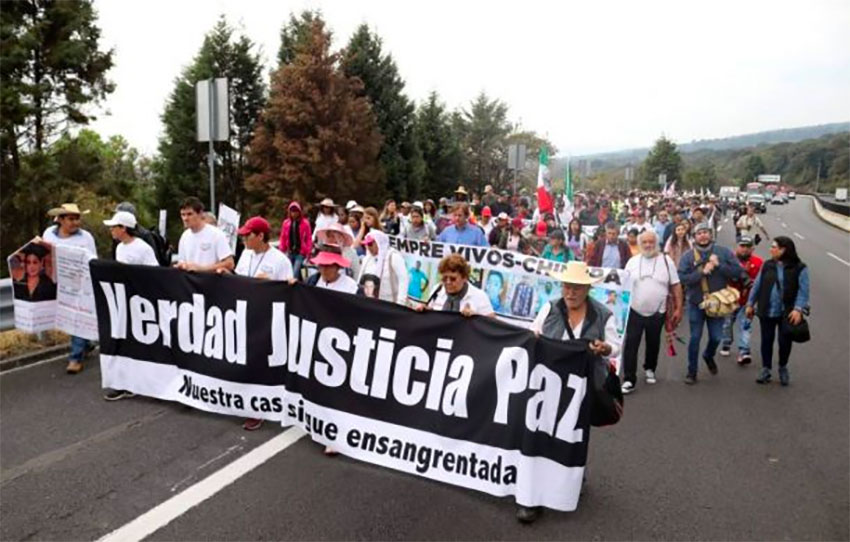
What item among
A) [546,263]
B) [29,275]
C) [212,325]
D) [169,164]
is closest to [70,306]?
[29,275]

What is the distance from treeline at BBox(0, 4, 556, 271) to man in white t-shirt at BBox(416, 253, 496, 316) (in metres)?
17.8

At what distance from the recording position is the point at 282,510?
4.14 meters

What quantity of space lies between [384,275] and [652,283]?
2.98m

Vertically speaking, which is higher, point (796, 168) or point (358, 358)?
point (796, 168)

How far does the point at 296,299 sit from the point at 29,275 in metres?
3.80

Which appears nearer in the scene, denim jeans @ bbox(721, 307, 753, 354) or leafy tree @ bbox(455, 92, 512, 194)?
denim jeans @ bbox(721, 307, 753, 354)

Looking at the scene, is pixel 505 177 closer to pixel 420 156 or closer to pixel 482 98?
pixel 482 98

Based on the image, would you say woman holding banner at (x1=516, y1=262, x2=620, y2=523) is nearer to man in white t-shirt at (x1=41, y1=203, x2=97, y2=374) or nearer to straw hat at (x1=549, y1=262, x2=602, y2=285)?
straw hat at (x1=549, y1=262, x2=602, y2=285)

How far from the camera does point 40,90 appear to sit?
21062 mm

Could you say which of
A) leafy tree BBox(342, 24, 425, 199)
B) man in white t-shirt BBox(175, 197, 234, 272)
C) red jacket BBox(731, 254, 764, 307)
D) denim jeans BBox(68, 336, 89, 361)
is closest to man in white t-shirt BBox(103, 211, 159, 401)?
man in white t-shirt BBox(175, 197, 234, 272)

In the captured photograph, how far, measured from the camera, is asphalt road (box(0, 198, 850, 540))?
4.00m

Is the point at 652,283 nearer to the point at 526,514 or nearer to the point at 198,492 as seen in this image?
the point at 526,514

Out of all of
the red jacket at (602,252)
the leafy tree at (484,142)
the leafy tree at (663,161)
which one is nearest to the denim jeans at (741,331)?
the red jacket at (602,252)

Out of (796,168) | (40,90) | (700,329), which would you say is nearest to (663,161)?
(40,90)
